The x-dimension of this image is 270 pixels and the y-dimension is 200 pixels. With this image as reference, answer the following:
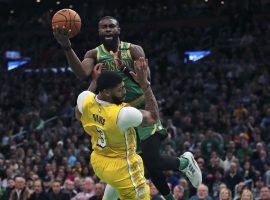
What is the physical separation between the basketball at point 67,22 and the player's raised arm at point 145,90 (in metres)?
1.25

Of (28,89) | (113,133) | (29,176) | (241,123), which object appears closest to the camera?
(113,133)

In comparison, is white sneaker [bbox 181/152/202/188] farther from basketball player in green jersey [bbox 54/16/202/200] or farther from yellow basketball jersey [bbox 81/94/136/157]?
yellow basketball jersey [bbox 81/94/136/157]

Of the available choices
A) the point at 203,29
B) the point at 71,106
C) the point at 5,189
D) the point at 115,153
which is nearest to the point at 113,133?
the point at 115,153

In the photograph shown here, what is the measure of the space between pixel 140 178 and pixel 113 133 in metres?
0.69

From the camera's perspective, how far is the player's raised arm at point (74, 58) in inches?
348

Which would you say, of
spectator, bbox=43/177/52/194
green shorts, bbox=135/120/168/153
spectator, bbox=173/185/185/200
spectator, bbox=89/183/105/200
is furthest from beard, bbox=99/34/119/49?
spectator, bbox=43/177/52/194

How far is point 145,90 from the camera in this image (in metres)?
8.06

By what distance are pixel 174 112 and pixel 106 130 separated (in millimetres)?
15509

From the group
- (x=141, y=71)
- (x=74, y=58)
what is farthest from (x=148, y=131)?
(x=141, y=71)

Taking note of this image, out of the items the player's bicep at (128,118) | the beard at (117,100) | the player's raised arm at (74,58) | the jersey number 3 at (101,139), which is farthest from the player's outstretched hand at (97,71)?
the player's bicep at (128,118)

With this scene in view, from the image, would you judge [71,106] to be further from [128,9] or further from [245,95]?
[128,9]

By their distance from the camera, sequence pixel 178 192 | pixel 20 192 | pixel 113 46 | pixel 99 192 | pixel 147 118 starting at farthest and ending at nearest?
1. pixel 20 192
2. pixel 99 192
3. pixel 178 192
4. pixel 113 46
5. pixel 147 118

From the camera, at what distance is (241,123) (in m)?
20.4

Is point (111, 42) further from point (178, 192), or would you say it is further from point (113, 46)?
point (178, 192)
